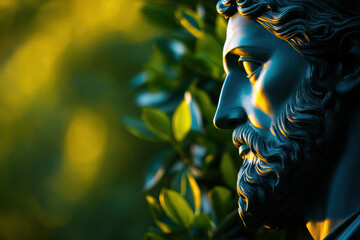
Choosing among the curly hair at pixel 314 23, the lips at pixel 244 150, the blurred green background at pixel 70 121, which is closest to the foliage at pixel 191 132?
the lips at pixel 244 150

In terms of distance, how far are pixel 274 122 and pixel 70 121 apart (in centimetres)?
160

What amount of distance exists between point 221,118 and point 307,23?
0.58 feet

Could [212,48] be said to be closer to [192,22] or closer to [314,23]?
[192,22]

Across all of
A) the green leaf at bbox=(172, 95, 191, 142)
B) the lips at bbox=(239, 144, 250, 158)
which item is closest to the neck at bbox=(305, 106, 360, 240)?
the lips at bbox=(239, 144, 250, 158)

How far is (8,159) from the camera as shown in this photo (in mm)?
2236

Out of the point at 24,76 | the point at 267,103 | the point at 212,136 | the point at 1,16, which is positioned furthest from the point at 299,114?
the point at 1,16

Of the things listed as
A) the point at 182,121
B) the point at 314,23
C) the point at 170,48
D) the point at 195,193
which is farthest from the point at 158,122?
the point at 314,23

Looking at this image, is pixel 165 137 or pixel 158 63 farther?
pixel 158 63

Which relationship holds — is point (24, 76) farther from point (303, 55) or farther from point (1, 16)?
point (303, 55)

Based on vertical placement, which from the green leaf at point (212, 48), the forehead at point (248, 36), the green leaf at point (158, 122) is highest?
the forehead at point (248, 36)

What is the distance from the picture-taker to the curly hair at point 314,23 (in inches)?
28.8

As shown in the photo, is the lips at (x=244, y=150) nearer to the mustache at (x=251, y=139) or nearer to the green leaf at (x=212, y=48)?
the mustache at (x=251, y=139)

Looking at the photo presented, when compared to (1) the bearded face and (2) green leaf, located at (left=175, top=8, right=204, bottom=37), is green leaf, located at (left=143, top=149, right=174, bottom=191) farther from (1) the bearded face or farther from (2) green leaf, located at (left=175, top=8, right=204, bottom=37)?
(1) the bearded face

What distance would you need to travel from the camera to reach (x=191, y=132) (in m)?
1.22
